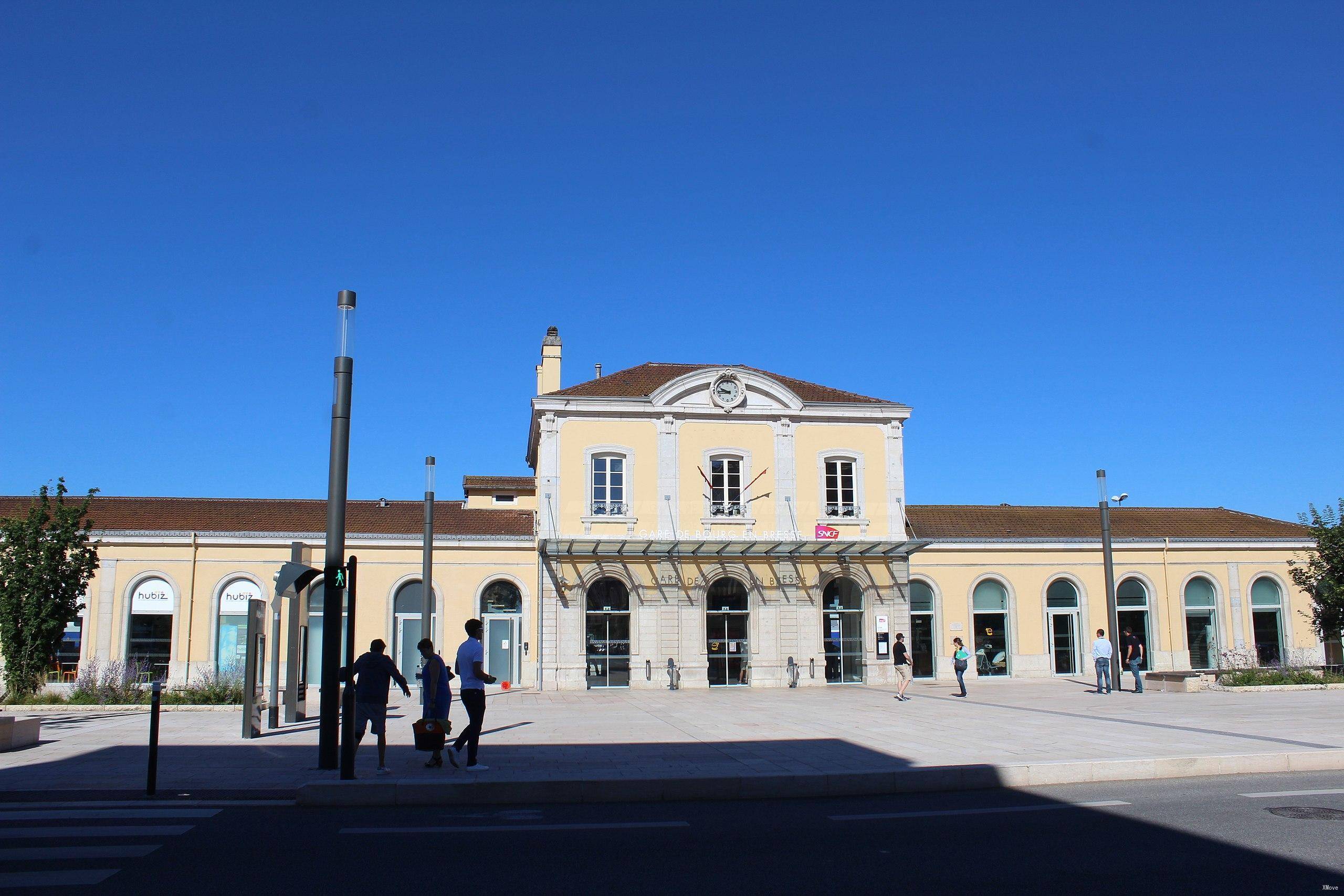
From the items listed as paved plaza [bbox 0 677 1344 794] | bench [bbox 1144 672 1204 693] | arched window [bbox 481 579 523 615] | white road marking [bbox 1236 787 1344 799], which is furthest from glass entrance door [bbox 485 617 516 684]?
white road marking [bbox 1236 787 1344 799]

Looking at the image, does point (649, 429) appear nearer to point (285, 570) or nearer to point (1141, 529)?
point (285, 570)

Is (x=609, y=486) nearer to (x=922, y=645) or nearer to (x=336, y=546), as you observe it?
(x=922, y=645)

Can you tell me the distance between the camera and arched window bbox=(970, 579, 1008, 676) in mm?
32250

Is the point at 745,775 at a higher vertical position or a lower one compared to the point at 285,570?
lower

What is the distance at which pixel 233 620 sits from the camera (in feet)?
97.2

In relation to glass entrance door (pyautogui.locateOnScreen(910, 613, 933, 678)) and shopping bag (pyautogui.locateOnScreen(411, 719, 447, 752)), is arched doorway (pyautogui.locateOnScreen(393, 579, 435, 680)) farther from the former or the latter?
shopping bag (pyautogui.locateOnScreen(411, 719, 447, 752))

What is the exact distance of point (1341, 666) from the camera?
3139 cm

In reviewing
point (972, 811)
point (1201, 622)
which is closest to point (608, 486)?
point (1201, 622)

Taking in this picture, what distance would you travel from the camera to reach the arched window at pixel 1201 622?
33.6m

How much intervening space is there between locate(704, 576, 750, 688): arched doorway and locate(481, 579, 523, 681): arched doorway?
5.54 metres

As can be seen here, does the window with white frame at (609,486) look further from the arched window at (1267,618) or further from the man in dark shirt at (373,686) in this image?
the arched window at (1267,618)

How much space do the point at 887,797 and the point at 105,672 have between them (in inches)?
734

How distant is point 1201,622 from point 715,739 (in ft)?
81.0

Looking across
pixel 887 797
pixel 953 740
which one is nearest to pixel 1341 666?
pixel 953 740
